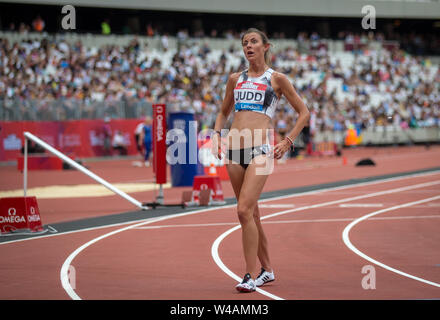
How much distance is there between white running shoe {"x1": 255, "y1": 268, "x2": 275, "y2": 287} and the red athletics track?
0.30 ft

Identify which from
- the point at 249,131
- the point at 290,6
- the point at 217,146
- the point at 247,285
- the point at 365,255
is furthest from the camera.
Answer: the point at 290,6

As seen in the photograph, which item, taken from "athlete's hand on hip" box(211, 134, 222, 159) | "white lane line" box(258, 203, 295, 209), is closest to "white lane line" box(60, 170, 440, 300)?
"white lane line" box(258, 203, 295, 209)

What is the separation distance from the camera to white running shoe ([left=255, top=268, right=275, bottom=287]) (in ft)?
24.1

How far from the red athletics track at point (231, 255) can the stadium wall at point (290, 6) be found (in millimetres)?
27383

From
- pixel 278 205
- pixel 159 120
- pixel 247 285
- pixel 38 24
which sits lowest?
pixel 278 205

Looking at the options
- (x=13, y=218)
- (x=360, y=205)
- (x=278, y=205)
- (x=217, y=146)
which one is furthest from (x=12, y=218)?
(x=360, y=205)

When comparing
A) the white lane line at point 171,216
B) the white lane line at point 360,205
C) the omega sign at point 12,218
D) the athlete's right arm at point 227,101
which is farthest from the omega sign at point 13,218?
the white lane line at point 360,205

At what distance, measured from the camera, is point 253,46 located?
723 centimetres

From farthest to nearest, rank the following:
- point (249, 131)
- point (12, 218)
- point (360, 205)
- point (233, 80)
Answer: point (360, 205), point (12, 218), point (233, 80), point (249, 131)

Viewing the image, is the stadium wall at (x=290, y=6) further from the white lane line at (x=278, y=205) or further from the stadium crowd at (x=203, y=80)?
the white lane line at (x=278, y=205)

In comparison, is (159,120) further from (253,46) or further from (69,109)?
(69,109)

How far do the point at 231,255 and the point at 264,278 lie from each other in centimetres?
222
